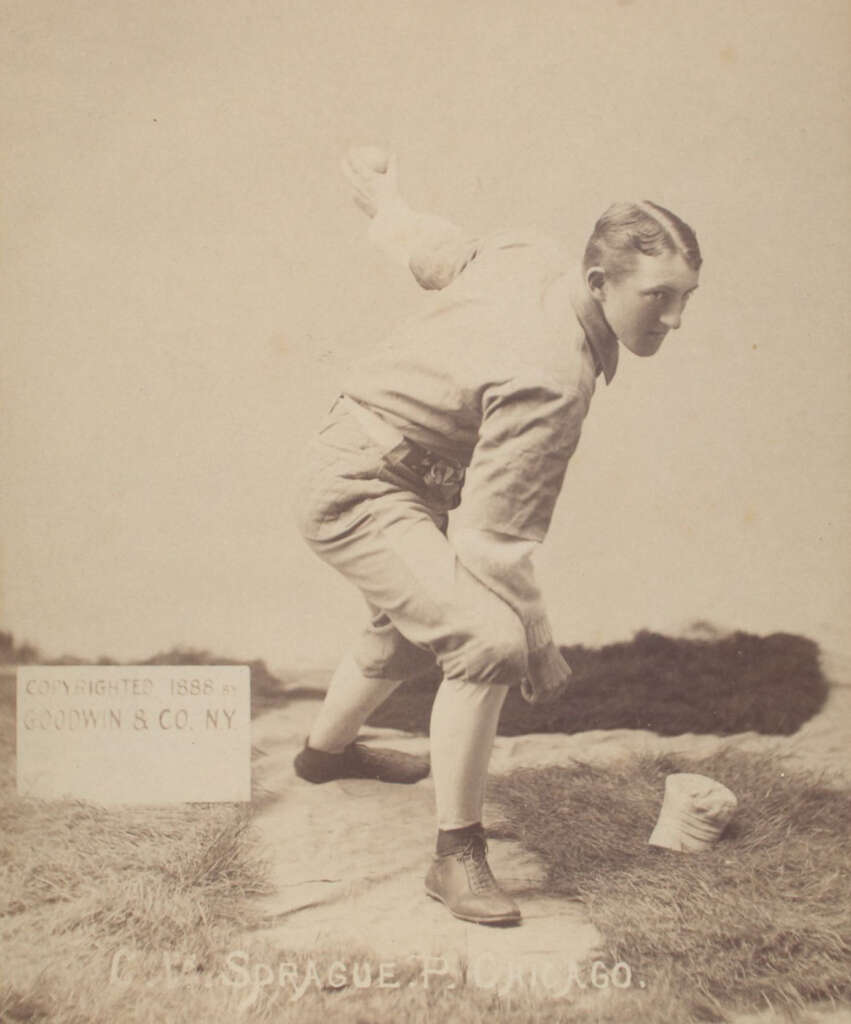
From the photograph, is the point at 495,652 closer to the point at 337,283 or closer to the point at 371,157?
A: the point at 337,283

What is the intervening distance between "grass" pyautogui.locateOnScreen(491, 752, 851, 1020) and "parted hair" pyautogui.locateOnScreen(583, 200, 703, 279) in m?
0.89

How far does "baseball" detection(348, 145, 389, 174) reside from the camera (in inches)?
75.7

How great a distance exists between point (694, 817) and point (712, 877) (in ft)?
0.33

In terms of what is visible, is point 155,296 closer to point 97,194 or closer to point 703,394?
point 97,194

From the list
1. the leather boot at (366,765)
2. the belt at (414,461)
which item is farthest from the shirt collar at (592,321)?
the leather boot at (366,765)

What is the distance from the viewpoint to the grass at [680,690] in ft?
6.28

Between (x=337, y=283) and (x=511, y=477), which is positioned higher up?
(x=337, y=283)

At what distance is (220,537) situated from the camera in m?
1.94

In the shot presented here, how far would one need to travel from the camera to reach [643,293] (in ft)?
5.82

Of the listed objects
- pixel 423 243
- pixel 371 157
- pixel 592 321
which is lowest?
pixel 592 321

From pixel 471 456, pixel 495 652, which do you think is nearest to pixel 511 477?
pixel 471 456

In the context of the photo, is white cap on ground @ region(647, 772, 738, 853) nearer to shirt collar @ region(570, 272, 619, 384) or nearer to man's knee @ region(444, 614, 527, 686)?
man's knee @ region(444, 614, 527, 686)

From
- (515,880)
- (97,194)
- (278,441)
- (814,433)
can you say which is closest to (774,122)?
(814,433)

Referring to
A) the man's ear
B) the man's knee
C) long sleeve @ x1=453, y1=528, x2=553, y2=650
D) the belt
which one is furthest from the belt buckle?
the man's ear
